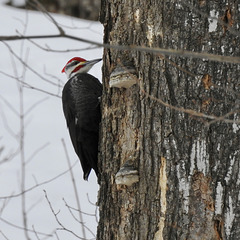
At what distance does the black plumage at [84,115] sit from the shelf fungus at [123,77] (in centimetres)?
103

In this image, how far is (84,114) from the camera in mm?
4727

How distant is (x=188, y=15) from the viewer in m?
3.18

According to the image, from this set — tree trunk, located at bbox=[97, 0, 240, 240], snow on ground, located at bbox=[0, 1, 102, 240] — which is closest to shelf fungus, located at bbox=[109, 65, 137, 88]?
tree trunk, located at bbox=[97, 0, 240, 240]

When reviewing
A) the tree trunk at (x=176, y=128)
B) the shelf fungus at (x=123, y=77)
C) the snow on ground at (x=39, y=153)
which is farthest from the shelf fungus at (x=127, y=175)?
the snow on ground at (x=39, y=153)

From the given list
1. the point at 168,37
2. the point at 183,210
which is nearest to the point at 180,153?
the point at 183,210

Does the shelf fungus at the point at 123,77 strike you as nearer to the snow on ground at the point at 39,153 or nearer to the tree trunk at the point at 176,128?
the tree trunk at the point at 176,128

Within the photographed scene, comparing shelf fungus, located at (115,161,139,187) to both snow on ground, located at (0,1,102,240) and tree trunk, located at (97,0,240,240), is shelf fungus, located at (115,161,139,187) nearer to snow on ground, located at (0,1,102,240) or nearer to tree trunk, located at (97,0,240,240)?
tree trunk, located at (97,0,240,240)

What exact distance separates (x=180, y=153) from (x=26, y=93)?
22.0ft

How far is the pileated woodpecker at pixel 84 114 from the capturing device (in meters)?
4.56

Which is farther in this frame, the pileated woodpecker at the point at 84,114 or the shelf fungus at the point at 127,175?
the pileated woodpecker at the point at 84,114

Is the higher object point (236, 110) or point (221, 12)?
point (221, 12)

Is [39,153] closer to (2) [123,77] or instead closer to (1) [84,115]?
(1) [84,115]

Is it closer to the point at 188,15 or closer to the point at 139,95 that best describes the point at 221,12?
the point at 188,15

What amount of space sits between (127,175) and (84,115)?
4.73ft
